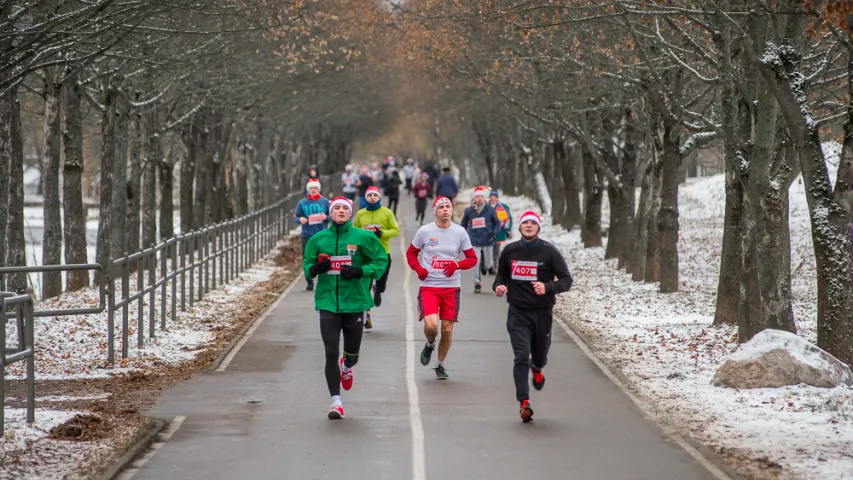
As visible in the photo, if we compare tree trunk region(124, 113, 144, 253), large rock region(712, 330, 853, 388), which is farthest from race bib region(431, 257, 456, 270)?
tree trunk region(124, 113, 144, 253)

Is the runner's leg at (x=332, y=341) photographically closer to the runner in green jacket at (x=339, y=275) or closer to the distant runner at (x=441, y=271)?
the runner in green jacket at (x=339, y=275)

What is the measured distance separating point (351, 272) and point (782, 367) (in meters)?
4.49

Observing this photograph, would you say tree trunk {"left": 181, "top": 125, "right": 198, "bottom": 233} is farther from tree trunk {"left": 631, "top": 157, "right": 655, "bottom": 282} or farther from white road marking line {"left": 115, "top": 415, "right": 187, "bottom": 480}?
white road marking line {"left": 115, "top": 415, "right": 187, "bottom": 480}

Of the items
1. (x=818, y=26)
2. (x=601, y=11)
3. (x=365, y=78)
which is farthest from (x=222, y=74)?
(x=365, y=78)

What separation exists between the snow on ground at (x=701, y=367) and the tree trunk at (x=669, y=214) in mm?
373

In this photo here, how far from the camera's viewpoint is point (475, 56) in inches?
1254

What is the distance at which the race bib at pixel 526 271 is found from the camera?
11.4 meters

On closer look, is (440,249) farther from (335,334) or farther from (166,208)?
(166,208)

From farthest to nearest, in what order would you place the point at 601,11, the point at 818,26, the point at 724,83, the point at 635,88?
the point at 635,88, the point at 601,11, the point at 724,83, the point at 818,26

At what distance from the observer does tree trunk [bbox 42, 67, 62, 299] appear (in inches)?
893

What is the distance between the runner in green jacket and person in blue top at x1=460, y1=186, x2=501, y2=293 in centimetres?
1186

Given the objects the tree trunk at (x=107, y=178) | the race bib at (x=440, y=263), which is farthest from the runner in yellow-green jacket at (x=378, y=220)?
the tree trunk at (x=107, y=178)

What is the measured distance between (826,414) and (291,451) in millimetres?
4678

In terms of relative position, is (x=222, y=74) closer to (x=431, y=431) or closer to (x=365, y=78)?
(x=431, y=431)
